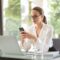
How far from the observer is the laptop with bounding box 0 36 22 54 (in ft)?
6.40

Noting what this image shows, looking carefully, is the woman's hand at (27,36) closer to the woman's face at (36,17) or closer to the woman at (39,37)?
the woman at (39,37)

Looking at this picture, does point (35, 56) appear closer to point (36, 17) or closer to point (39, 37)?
point (39, 37)

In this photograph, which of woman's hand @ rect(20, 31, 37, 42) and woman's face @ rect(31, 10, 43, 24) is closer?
woman's hand @ rect(20, 31, 37, 42)

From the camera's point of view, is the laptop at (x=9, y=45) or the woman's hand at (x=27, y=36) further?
the woman's hand at (x=27, y=36)

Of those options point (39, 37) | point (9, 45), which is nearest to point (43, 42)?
point (39, 37)

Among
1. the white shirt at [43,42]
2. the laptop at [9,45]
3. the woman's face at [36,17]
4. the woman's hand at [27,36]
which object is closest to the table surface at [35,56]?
the laptop at [9,45]

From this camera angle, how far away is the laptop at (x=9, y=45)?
6.40ft

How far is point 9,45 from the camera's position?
1.98 m

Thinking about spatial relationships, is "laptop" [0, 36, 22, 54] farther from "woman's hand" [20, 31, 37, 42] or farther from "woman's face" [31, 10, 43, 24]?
"woman's face" [31, 10, 43, 24]

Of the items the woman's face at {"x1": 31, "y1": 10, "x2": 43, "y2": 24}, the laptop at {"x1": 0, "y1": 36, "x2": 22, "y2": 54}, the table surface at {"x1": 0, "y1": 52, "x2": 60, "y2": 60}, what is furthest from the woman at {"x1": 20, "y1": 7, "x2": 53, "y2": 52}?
the laptop at {"x1": 0, "y1": 36, "x2": 22, "y2": 54}

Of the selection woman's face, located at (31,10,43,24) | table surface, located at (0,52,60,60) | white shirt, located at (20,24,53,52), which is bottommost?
table surface, located at (0,52,60,60)

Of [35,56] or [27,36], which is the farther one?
[27,36]

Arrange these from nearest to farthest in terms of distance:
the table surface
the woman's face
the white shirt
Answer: the table surface, the white shirt, the woman's face

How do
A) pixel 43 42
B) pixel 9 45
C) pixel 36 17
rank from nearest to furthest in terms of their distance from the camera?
pixel 9 45
pixel 43 42
pixel 36 17
